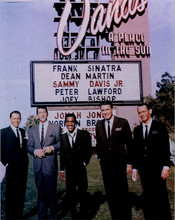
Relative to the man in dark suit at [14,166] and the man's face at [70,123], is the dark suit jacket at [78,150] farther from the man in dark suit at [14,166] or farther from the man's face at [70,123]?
the man in dark suit at [14,166]

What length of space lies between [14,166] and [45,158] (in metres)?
0.82

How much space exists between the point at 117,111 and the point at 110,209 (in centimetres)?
259

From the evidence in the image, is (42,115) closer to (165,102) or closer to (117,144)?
(117,144)

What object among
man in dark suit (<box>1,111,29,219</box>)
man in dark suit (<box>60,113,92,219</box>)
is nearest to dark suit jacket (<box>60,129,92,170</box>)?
man in dark suit (<box>60,113,92,219</box>)

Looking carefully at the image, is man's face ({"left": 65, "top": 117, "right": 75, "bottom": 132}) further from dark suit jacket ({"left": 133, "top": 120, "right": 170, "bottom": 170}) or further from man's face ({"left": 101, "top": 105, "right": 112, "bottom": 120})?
dark suit jacket ({"left": 133, "top": 120, "right": 170, "bottom": 170})

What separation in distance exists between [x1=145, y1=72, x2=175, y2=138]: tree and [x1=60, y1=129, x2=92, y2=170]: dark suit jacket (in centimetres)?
257

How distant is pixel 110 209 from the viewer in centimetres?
586

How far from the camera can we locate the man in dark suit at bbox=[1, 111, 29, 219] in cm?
584

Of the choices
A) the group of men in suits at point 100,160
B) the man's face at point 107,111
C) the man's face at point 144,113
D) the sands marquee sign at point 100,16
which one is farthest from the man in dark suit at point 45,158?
the sands marquee sign at point 100,16

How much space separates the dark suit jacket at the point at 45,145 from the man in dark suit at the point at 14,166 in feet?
Result: 0.84

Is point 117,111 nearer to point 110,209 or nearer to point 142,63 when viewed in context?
point 142,63

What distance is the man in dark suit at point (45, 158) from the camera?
568 cm

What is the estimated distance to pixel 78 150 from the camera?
19.0 ft

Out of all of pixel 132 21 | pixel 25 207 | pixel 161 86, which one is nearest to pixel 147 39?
pixel 132 21
